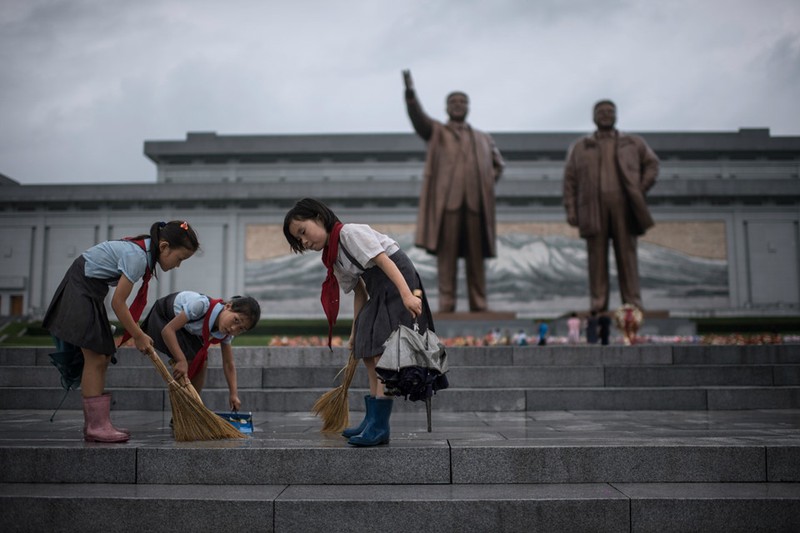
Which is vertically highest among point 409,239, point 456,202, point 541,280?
point 409,239

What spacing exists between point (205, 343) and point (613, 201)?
23.8 feet

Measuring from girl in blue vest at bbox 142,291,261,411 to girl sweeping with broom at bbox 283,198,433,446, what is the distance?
685 millimetres

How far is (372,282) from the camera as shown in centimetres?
333

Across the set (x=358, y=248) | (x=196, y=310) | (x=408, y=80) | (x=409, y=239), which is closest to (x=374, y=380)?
(x=358, y=248)

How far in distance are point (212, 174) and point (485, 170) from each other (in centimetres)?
2674

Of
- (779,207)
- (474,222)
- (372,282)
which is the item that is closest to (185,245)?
(372,282)

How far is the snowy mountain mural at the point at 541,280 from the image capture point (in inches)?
1069

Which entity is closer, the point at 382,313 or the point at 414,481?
the point at 414,481

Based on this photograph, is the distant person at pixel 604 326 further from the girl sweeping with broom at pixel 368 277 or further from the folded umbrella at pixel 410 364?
the folded umbrella at pixel 410 364

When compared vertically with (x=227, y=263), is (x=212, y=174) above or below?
above

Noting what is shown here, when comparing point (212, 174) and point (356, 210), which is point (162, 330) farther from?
point (212, 174)

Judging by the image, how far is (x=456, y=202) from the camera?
380 inches

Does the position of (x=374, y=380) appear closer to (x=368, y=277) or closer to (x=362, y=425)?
(x=362, y=425)

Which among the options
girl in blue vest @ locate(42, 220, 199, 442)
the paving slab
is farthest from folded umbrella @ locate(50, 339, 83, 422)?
the paving slab
